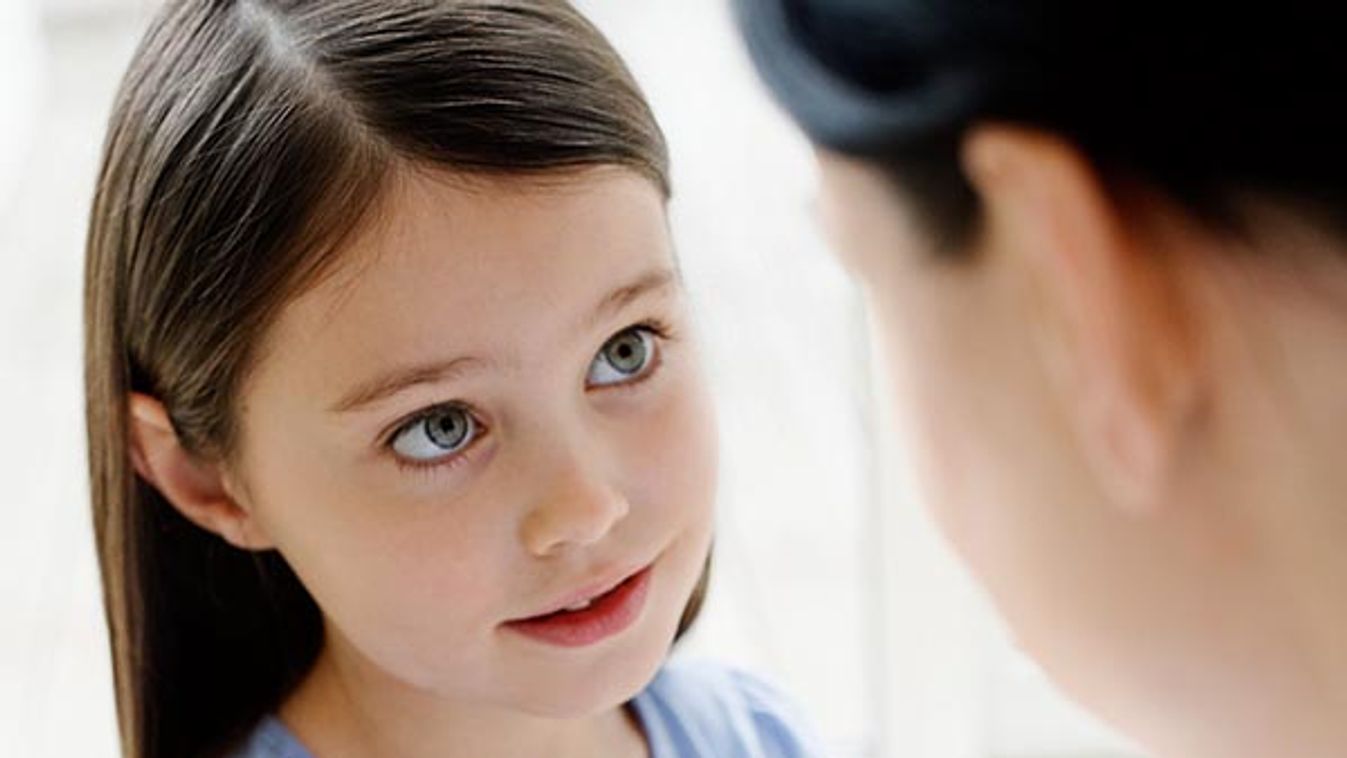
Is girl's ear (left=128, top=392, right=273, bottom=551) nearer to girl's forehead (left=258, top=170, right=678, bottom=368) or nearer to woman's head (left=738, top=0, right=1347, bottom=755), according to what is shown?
girl's forehead (left=258, top=170, right=678, bottom=368)

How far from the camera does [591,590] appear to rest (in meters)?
0.97

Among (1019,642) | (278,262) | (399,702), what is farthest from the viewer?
(399,702)

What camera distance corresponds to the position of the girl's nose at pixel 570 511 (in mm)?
936

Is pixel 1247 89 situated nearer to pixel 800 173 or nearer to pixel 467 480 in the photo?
pixel 467 480

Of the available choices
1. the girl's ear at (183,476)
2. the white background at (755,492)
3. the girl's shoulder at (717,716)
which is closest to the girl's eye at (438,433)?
the girl's ear at (183,476)

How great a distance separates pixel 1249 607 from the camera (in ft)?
1.98

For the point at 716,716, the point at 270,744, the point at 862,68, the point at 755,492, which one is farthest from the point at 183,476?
the point at 755,492

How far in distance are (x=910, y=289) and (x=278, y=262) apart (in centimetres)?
39

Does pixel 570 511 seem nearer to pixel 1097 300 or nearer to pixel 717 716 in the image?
pixel 717 716

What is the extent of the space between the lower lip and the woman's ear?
42 centimetres

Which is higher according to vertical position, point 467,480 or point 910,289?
point 910,289

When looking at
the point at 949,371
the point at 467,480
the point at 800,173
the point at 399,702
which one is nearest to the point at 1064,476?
the point at 949,371

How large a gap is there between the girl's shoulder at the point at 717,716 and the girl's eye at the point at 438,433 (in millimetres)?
258

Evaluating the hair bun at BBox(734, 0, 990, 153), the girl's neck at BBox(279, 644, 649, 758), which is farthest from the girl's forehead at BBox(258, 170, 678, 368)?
the hair bun at BBox(734, 0, 990, 153)
